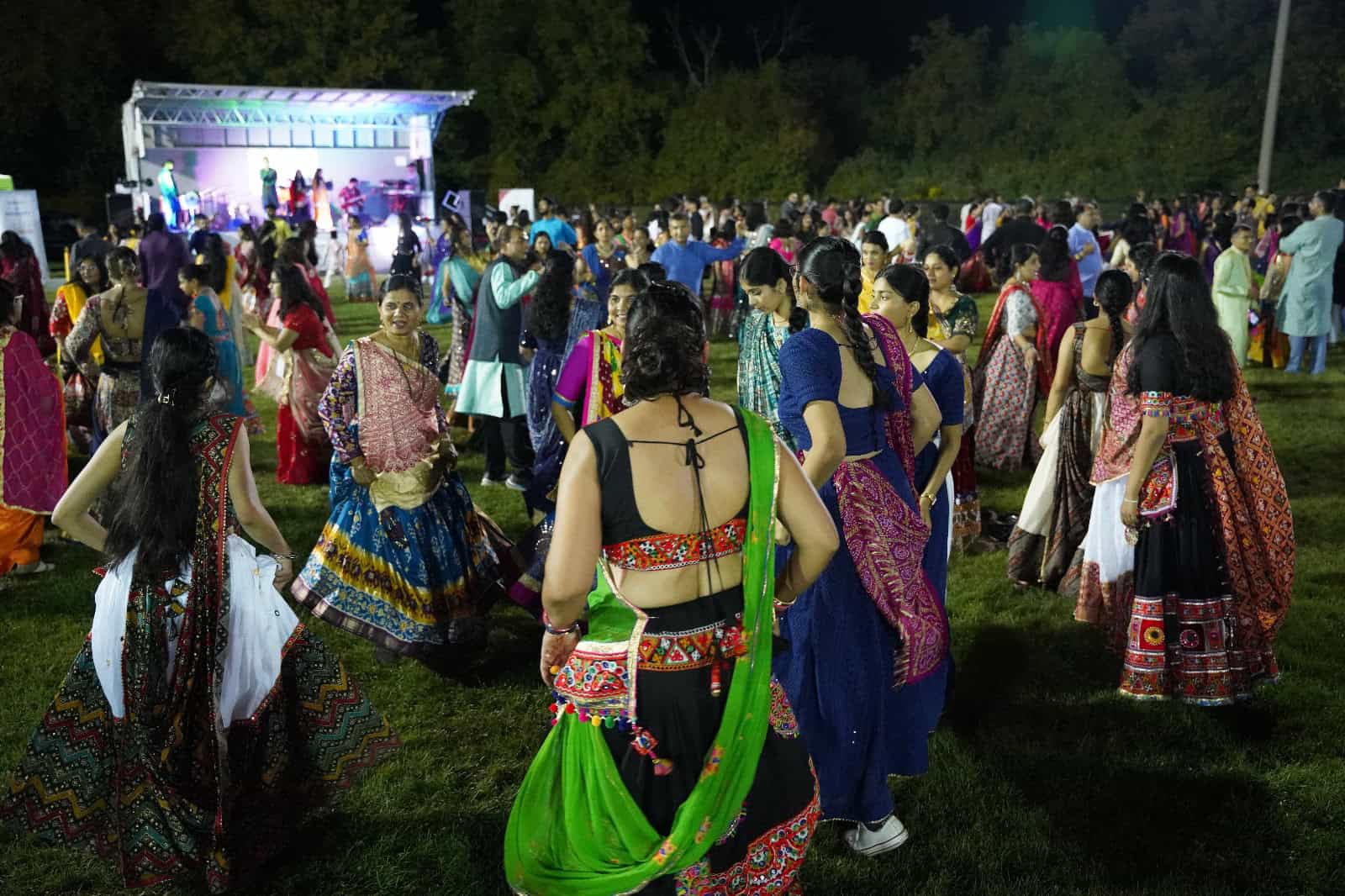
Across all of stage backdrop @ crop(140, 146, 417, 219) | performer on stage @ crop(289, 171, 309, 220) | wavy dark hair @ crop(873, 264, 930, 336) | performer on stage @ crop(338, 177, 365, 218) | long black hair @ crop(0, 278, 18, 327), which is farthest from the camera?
performer on stage @ crop(338, 177, 365, 218)

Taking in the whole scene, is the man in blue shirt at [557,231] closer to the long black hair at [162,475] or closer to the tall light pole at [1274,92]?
the long black hair at [162,475]

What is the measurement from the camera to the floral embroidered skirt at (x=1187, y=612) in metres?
4.31

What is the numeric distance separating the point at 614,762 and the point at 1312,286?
10.4m

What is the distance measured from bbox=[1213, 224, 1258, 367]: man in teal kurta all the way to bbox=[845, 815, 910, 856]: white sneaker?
27.9 feet

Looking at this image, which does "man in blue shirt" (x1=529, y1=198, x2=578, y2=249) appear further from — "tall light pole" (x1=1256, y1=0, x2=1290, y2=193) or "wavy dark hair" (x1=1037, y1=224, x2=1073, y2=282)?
"tall light pole" (x1=1256, y1=0, x2=1290, y2=193)

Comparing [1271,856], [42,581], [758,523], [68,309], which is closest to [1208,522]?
[1271,856]

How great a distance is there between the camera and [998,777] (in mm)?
4004

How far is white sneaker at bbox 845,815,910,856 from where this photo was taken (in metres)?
3.55

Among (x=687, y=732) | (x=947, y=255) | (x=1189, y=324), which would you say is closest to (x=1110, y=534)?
(x=1189, y=324)

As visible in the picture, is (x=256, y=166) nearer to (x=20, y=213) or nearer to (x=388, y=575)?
(x=20, y=213)

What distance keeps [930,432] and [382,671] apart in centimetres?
254

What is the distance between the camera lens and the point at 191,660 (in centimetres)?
327

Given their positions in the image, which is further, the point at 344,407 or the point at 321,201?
the point at 321,201

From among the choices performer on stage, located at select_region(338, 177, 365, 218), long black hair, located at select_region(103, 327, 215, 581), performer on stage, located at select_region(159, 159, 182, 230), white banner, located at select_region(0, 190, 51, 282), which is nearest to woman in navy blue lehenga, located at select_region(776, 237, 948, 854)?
long black hair, located at select_region(103, 327, 215, 581)
